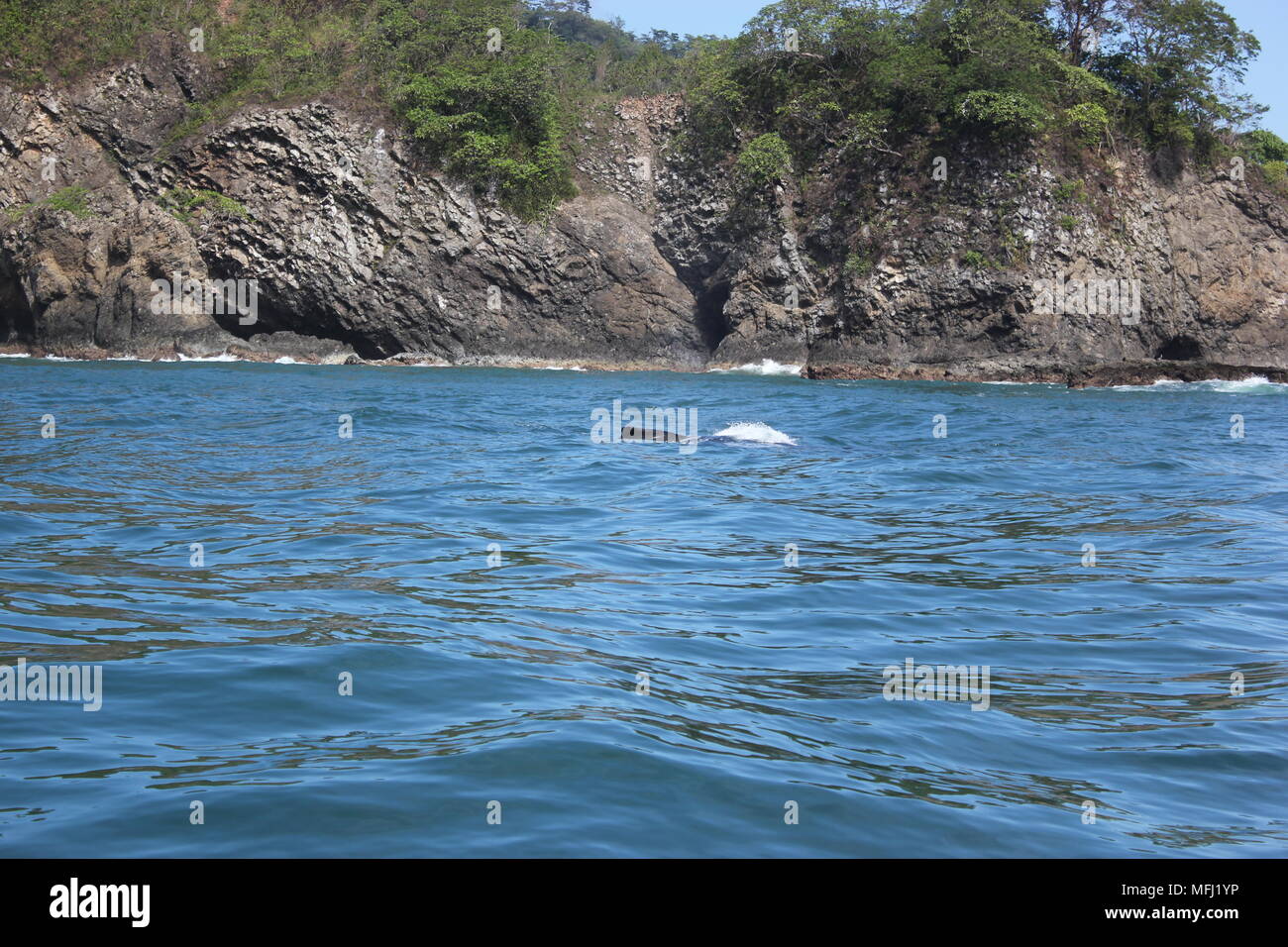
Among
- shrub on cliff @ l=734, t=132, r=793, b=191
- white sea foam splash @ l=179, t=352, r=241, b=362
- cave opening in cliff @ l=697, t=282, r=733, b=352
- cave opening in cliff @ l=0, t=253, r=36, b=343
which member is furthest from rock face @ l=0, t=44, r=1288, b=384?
shrub on cliff @ l=734, t=132, r=793, b=191

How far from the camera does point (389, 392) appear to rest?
22422mm

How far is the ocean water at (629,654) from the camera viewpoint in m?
3.74

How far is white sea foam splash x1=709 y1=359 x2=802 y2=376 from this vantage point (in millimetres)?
36188

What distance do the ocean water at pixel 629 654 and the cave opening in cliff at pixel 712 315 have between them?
26.9 meters

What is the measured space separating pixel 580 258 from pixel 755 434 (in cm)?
2341

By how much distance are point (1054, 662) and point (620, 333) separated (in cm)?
3357

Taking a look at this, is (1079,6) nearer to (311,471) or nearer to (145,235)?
(145,235)

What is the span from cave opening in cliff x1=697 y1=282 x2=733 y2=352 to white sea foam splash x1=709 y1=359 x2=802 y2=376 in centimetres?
246

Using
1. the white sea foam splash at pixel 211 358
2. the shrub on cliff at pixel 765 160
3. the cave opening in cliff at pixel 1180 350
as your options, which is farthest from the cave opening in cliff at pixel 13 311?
the cave opening in cliff at pixel 1180 350

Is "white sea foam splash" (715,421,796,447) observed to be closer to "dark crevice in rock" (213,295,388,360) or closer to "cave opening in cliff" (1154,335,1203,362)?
"dark crevice in rock" (213,295,388,360)

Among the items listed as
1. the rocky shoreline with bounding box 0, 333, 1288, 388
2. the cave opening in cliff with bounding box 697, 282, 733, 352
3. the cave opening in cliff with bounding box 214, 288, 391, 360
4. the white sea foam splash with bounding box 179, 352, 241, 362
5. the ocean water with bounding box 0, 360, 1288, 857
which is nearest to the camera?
the ocean water with bounding box 0, 360, 1288, 857

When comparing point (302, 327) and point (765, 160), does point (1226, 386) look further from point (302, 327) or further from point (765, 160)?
point (302, 327)

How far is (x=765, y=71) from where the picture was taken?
38.8 meters
